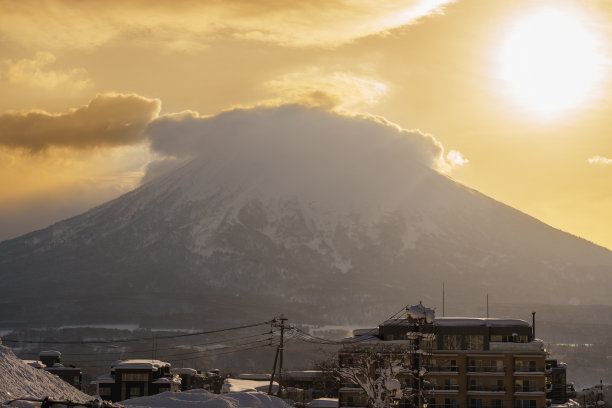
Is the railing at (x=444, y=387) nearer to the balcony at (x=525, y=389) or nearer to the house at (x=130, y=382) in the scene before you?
the balcony at (x=525, y=389)

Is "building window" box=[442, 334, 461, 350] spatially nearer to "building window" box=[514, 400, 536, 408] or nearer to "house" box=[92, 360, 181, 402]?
"building window" box=[514, 400, 536, 408]

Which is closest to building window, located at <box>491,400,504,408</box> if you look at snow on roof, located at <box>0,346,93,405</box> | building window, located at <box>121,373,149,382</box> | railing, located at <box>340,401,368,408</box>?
railing, located at <box>340,401,368,408</box>

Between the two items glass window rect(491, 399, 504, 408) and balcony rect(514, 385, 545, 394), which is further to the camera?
balcony rect(514, 385, 545, 394)

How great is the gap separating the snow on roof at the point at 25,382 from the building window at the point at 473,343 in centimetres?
10212

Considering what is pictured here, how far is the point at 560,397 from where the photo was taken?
177 m

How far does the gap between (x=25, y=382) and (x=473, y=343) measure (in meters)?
105

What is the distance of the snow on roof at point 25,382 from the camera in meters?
36.3

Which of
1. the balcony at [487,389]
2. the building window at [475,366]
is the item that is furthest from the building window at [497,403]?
the building window at [475,366]

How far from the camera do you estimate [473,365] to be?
135 metres

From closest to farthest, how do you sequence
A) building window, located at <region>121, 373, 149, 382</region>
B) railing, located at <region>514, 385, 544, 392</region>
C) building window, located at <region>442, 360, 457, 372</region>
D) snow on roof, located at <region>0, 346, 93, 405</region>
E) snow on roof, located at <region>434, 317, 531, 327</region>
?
snow on roof, located at <region>0, 346, 93, 405</region>
railing, located at <region>514, 385, 544, 392</region>
building window, located at <region>442, 360, 457, 372</region>
snow on roof, located at <region>434, 317, 531, 327</region>
building window, located at <region>121, 373, 149, 382</region>

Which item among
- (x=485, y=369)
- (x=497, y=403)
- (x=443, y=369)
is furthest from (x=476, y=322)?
(x=497, y=403)

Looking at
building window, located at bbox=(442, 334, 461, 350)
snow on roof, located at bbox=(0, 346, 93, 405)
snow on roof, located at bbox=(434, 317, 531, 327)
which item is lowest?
snow on roof, located at bbox=(0, 346, 93, 405)

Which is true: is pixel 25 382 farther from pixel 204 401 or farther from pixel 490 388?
pixel 490 388

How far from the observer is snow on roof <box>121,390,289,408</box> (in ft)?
168
